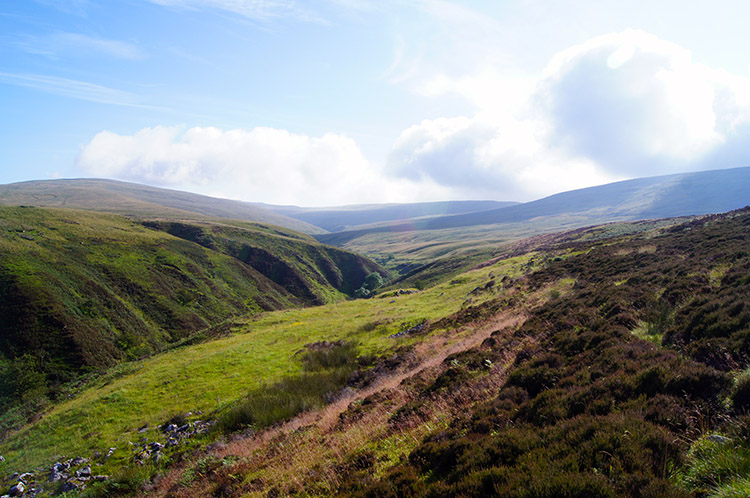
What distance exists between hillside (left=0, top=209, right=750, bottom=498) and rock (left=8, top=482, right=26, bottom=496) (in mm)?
2581

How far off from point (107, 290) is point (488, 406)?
216 feet

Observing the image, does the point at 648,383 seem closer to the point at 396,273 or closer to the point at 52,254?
the point at 52,254

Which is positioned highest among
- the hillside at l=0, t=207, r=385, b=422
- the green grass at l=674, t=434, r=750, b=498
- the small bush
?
the small bush

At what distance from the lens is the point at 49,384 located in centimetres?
3447

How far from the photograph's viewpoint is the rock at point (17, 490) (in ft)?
45.2

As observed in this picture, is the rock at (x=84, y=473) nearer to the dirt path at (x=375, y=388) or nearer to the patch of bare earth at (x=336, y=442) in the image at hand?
the patch of bare earth at (x=336, y=442)

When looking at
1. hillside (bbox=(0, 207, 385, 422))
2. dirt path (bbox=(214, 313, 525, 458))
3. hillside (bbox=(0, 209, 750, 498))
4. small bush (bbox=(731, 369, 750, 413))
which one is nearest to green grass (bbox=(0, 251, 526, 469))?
hillside (bbox=(0, 209, 750, 498))

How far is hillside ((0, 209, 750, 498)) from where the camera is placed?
5664mm

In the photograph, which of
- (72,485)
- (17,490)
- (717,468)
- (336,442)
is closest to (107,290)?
(17,490)

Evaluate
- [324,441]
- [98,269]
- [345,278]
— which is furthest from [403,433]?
[345,278]

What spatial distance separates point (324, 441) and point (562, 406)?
8.37 metres

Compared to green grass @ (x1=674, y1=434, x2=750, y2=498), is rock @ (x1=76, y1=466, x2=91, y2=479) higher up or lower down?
lower down

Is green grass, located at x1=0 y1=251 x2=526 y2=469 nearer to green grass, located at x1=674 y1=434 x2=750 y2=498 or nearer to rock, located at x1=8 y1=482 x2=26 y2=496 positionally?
rock, located at x1=8 y1=482 x2=26 y2=496

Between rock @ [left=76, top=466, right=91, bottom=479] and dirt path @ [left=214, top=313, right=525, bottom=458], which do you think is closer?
dirt path @ [left=214, top=313, right=525, bottom=458]
